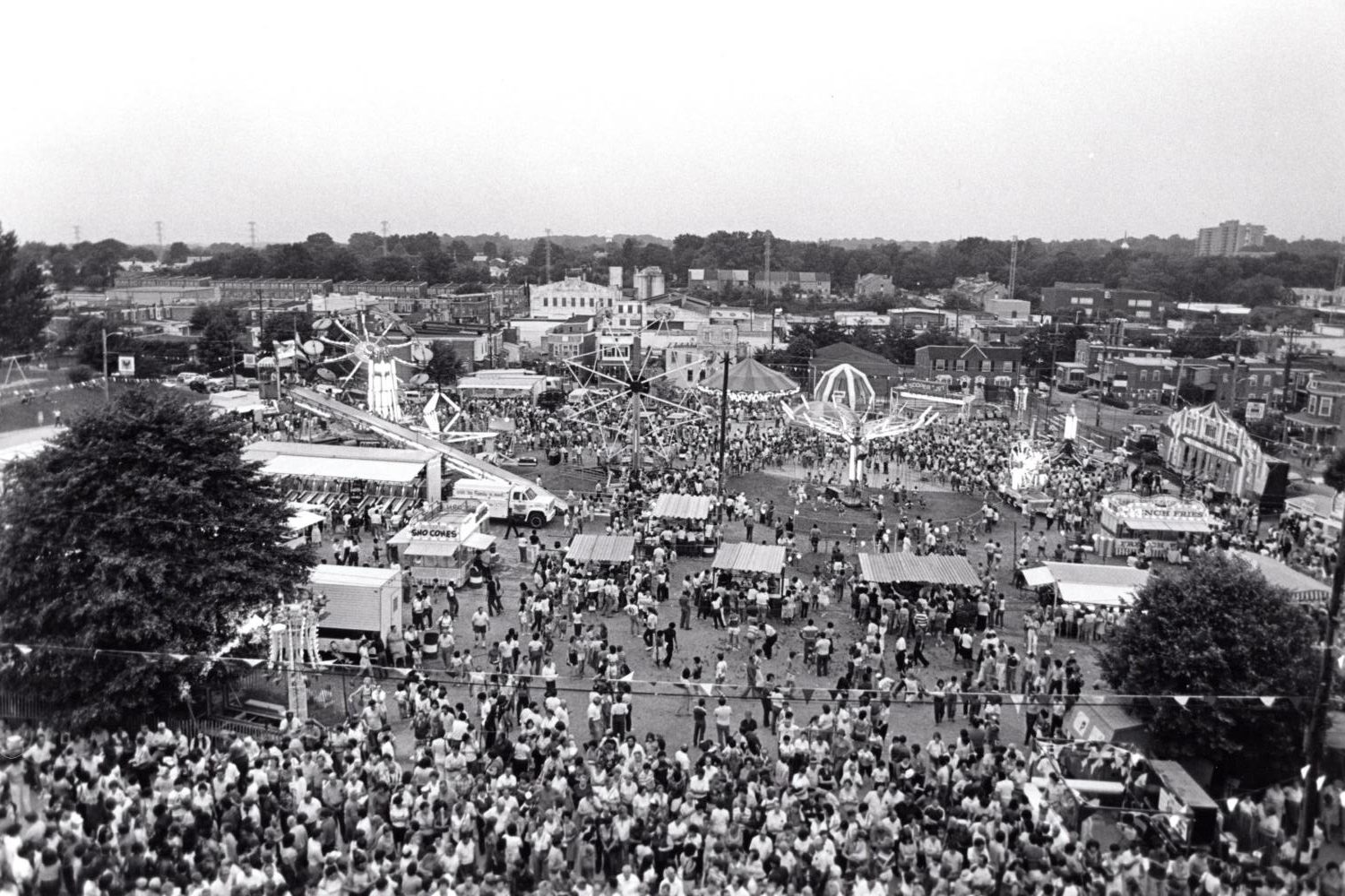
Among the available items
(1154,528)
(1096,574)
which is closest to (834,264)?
(1154,528)

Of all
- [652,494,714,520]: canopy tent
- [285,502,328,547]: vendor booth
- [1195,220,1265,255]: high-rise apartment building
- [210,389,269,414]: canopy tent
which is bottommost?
[285,502,328,547]: vendor booth

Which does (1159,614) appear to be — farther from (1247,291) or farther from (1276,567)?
(1247,291)

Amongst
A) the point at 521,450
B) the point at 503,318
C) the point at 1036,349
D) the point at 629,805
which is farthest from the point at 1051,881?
the point at 503,318

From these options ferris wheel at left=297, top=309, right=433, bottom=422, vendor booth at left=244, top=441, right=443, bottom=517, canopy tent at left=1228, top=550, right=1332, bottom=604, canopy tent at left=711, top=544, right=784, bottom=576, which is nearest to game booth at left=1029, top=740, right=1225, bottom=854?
canopy tent at left=1228, top=550, right=1332, bottom=604

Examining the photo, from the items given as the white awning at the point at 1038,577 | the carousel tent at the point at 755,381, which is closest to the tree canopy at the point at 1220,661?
the white awning at the point at 1038,577

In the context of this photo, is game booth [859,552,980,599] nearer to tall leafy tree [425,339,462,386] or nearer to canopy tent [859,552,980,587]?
canopy tent [859,552,980,587]

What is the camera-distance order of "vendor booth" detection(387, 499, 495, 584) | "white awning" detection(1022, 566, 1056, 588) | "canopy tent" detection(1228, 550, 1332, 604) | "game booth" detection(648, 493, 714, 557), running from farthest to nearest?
"game booth" detection(648, 493, 714, 557)
"vendor booth" detection(387, 499, 495, 584)
"white awning" detection(1022, 566, 1056, 588)
"canopy tent" detection(1228, 550, 1332, 604)
